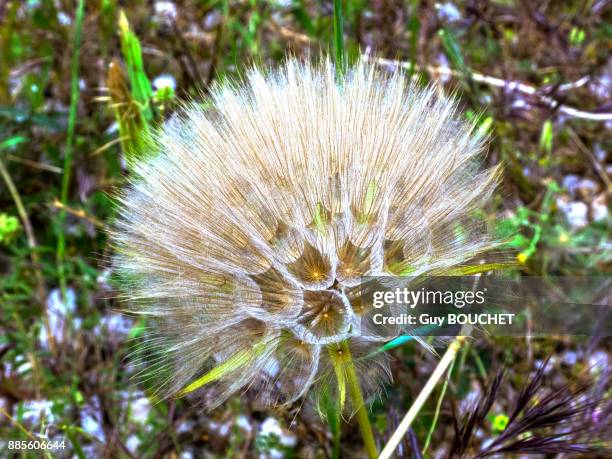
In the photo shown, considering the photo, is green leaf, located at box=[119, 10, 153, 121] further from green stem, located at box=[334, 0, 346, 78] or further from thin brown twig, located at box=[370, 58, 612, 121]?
thin brown twig, located at box=[370, 58, 612, 121]

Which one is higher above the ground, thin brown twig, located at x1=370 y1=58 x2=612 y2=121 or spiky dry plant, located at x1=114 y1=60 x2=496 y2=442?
thin brown twig, located at x1=370 y1=58 x2=612 y2=121

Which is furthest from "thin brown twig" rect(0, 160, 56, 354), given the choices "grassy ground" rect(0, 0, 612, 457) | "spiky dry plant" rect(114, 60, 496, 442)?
"spiky dry plant" rect(114, 60, 496, 442)

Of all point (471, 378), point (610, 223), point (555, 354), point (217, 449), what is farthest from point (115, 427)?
point (610, 223)

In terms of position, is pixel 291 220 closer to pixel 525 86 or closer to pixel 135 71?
pixel 135 71

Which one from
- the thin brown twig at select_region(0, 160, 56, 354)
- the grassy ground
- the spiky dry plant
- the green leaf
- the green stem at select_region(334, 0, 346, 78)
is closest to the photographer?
the spiky dry plant

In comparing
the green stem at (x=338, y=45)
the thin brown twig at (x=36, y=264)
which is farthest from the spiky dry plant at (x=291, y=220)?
the thin brown twig at (x=36, y=264)

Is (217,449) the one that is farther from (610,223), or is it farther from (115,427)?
(610,223)

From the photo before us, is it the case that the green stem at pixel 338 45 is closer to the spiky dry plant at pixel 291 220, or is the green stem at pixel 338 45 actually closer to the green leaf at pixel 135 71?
the spiky dry plant at pixel 291 220
